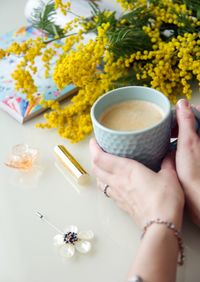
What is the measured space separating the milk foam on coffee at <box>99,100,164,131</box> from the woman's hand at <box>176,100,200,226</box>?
0.03 metres

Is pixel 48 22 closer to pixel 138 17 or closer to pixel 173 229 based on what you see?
pixel 138 17

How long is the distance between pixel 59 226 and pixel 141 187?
0.52 ft

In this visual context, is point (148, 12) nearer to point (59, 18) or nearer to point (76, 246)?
point (59, 18)

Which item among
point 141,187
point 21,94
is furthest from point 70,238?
point 21,94

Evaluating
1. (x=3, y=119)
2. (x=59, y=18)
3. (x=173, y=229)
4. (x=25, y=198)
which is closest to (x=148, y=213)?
(x=173, y=229)

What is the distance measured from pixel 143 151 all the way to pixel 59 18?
22.1 inches

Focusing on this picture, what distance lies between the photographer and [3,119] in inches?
37.5

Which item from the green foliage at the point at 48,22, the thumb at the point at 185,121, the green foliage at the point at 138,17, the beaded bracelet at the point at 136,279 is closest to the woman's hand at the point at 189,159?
the thumb at the point at 185,121

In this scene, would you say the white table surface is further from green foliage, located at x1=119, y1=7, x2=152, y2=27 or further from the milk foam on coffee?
green foliage, located at x1=119, y1=7, x2=152, y2=27

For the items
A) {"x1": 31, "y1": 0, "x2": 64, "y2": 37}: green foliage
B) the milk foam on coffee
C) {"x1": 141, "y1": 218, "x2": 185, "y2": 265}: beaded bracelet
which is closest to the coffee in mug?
the milk foam on coffee

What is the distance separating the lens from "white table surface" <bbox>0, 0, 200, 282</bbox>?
0.63 metres

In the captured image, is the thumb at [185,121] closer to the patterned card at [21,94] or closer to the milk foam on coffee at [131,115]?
the milk foam on coffee at [131,115]

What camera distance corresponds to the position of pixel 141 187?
0.63m

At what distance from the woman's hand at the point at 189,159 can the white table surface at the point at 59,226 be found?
0.19ft
